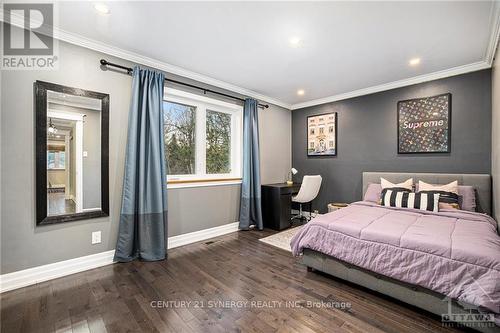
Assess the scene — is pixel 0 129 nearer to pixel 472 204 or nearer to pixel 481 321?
pixel 481 321

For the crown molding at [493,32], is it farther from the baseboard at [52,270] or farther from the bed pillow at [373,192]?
the baseboard at [52,270]

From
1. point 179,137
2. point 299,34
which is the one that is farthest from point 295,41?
point 179,137

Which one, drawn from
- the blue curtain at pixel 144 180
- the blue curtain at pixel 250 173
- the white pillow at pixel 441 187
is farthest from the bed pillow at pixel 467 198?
the blue curtain at pixel 144 180

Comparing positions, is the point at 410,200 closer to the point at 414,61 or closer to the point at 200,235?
the point at 414,61

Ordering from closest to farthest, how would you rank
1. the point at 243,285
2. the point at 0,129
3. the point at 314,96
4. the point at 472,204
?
the point at 0,129 < the point at 243,285 < the point at 472,204 < the point at 314,96

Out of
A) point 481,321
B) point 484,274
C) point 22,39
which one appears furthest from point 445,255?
point 22,39

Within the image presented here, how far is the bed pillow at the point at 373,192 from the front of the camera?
134 inches

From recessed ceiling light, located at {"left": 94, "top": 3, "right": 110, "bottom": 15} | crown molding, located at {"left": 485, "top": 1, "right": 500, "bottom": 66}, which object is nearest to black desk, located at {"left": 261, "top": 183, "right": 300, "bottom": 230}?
crown molding, located at {"left": 485, "top": 1, "right": 500, "bottom": 66}

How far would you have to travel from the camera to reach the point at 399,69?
3.10 m

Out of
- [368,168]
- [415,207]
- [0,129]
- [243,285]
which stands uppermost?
[0,129]

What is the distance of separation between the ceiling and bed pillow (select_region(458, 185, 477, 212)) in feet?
5.44

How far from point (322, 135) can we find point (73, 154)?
13.6ft

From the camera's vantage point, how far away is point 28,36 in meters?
2.13

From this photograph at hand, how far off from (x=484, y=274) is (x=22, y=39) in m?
4.32
